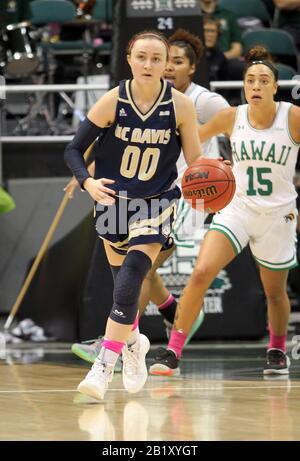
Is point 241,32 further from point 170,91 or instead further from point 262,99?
point 170,91

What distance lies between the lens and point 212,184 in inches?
226

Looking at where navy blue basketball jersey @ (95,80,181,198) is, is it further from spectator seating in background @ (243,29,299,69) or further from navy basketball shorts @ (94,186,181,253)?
spectator seating in background @ (243,29,299,69)

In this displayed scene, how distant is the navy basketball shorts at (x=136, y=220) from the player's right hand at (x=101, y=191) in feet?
0.62

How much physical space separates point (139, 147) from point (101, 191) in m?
0.39

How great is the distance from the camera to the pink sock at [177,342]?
6.85 m

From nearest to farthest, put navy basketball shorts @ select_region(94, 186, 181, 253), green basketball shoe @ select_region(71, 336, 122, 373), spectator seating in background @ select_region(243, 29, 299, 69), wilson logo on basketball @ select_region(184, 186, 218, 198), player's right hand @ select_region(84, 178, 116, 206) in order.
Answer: player's right hand @ select_region(84, 178, 116, 206)
navy basketball shorts @ select_region(94, 186, 181, 253)
wilson logo on basketball @ select_region(184, 186, 218, 198)
green basketball shoe @ select_region(71, 336, 122, 373)
spectator seating in background @ select_region(243, 29, 299, 69)

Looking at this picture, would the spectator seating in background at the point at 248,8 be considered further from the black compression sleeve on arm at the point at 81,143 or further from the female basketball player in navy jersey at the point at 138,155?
the black compression sleeve on arm at the point at 81,143

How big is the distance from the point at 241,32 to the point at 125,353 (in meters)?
6.49

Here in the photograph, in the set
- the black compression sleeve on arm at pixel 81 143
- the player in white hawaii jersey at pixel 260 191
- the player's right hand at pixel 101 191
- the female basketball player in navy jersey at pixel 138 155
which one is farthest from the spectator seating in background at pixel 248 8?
the player's right hand at pixel 101 191

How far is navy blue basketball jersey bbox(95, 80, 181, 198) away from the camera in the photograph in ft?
18.8

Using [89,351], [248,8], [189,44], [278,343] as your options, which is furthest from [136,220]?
[248,8]

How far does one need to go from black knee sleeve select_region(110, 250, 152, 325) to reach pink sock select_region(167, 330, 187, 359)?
1.34 metres

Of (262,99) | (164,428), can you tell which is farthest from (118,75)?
(164,428)

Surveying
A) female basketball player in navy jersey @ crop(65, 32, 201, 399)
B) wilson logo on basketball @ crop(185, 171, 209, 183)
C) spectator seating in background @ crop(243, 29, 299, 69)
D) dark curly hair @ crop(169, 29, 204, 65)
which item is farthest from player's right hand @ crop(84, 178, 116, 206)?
spectator seating in background @ crop(243, 29, 299, 69)
